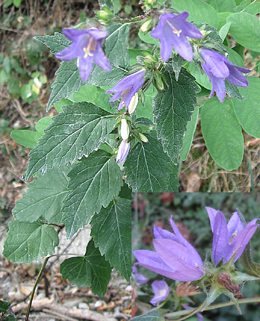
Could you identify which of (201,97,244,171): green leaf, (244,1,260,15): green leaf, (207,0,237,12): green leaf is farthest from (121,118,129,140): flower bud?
(207,0,237,12): green leaf

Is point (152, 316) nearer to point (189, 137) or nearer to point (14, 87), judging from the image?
point (189, 137)

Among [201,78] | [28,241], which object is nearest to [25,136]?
[28,241]

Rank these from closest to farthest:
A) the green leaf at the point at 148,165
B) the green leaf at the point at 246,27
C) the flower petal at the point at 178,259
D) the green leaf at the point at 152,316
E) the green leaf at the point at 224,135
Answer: the flower petal at the point at 178,259 → the green leaf at the point at 152,316 → the green leaf at the point at 148,165 → the green leaf at the point at 246,27 → the green leaf at the point at 224,135

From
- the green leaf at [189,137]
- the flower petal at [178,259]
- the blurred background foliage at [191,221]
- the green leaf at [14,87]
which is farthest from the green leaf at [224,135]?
the green leaf at [14,87]

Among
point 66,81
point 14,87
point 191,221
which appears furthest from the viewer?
point 14,87

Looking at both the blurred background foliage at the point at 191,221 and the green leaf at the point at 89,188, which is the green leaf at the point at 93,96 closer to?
the green leaf at the point at 89,188

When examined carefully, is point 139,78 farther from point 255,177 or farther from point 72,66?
point 255,177

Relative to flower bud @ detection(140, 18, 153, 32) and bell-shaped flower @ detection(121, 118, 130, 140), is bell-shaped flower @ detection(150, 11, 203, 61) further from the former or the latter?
bell-shaped flower @ detection(121, 118, 130, 140)
